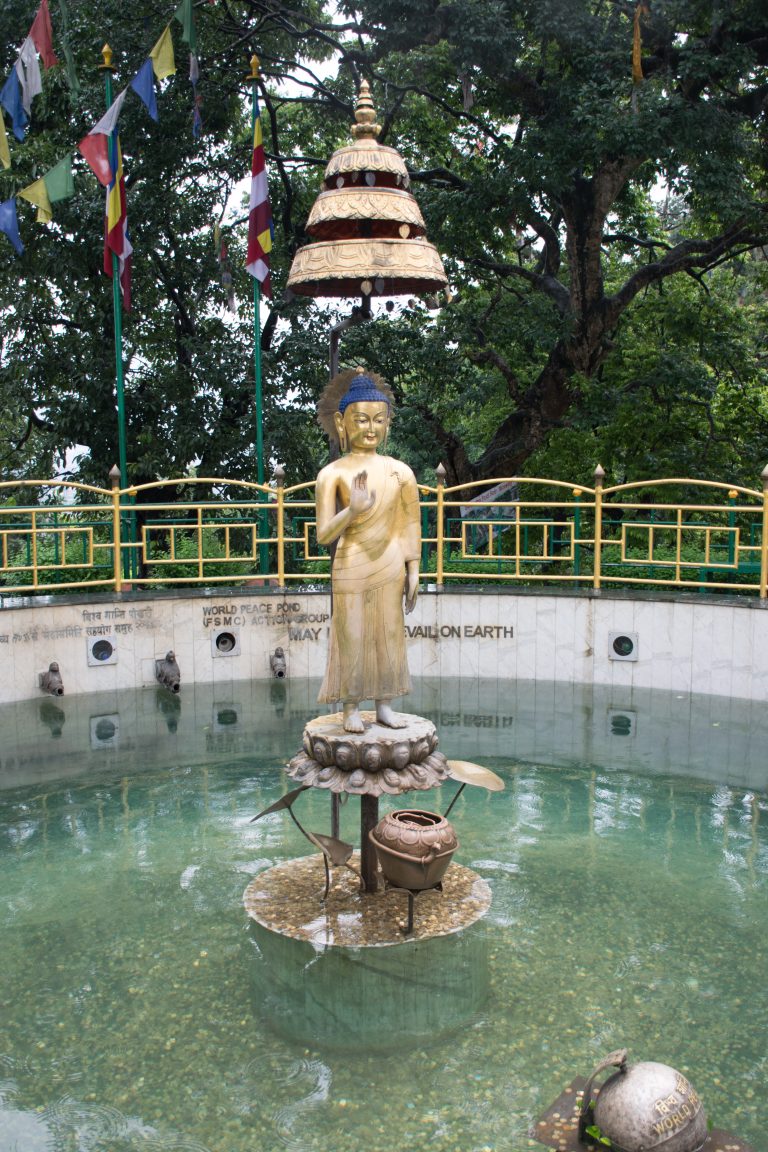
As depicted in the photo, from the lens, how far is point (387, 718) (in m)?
6.00

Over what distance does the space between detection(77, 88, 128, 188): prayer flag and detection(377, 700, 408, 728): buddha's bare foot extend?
859cm

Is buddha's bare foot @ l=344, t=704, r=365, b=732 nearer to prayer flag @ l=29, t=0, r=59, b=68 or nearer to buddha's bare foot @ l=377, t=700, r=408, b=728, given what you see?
buddha's bare foot @ l=377, t=700, r=408, b=728

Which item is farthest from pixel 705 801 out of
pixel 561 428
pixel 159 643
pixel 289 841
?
pixel 561 428

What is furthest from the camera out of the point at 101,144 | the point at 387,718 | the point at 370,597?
the point at 101,144

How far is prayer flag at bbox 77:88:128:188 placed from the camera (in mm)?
12070

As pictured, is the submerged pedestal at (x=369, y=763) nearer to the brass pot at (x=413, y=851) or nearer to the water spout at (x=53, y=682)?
the brass pot at (x=413, y=851)

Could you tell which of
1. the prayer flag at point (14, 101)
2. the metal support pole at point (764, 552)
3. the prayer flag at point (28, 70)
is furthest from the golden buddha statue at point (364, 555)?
the prayer flag at point (14, 101)

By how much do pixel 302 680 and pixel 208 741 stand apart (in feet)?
7.77

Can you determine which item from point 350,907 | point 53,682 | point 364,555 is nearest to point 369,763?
point 350,907

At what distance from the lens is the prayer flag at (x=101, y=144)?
1207 cm

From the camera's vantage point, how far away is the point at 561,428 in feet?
51.5

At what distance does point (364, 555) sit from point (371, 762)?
1.12 meters

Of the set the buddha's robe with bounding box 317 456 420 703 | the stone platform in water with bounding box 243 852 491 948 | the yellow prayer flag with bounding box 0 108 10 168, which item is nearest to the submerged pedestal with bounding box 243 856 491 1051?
the stone platform in water with bounding box 243 852 491 948

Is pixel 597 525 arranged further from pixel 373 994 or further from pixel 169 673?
pixel 373 994
